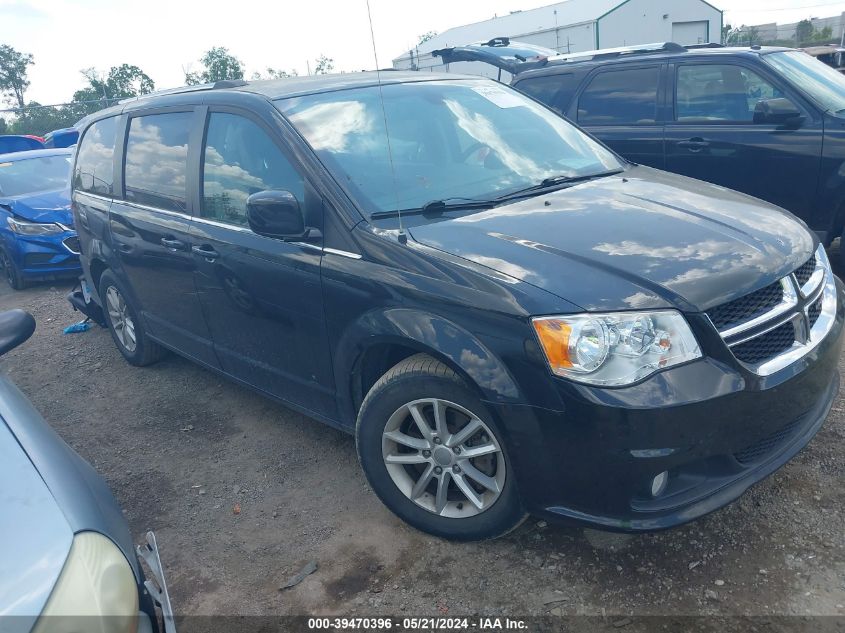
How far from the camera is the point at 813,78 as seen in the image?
582cm

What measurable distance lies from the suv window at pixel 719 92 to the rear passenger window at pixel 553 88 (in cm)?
104

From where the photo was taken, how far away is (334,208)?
10.3ft

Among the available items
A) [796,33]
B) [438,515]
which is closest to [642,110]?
[438,515]

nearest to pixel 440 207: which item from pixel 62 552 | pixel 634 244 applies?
pixel 634 244

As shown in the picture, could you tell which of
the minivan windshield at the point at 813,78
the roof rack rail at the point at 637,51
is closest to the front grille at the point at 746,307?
the minivan windshield at the point at 813,78

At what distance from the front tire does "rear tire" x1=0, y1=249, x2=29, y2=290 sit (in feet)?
23.8

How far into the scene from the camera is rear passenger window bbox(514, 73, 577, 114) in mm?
6858

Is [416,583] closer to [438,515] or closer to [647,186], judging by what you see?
[438,515]

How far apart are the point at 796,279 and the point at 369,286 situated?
5.48ft

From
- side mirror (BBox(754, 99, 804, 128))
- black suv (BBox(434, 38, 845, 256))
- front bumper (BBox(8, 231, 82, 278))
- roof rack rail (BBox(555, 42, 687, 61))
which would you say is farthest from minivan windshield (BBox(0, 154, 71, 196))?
side mirror (BBox(754, 99, 804, 128))

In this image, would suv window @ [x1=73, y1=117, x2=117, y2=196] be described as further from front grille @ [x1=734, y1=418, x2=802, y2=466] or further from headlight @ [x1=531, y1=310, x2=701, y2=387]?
front grille @ [x1=734, y1=418, x2=802, y2=466]

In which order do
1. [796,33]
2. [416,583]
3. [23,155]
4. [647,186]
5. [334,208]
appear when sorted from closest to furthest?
[416,583] → [334,208] → [647,186] → [23,155] → [796,33]

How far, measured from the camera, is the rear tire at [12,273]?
8711mm

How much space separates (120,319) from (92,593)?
13.2 feet
